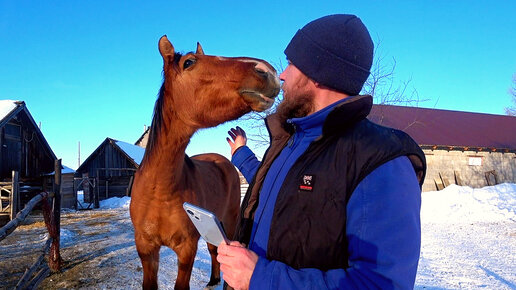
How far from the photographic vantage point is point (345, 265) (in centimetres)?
106

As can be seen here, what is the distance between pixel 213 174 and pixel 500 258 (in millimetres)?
6133

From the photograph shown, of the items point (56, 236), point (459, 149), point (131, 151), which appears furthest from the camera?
point (131, 151)

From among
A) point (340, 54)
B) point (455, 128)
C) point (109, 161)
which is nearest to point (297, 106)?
point (340, 54)

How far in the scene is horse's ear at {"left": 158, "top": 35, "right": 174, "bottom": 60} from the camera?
8.57 ft

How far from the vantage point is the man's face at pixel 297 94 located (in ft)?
4.46

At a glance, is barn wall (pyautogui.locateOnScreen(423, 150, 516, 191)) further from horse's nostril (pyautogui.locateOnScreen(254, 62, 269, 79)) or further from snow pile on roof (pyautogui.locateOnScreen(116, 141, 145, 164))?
snow pile on roof (pyautogui.locateOnScreen(116, 141, 145, 164))

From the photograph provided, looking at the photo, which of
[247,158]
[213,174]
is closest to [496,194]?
[213,174]

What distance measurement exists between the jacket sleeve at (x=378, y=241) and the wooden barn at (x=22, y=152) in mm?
15551

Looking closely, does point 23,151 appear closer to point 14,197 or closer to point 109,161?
point 14,197

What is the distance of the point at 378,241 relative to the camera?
932 mm

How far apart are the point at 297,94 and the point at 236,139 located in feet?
4.10

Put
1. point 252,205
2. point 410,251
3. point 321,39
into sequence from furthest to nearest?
point 252,205
point 321,39
point 410,251

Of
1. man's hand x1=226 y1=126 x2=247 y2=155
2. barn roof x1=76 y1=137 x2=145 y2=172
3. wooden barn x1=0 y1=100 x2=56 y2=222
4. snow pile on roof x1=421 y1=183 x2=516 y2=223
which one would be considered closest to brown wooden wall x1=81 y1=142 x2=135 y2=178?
barn roof x1=76 y1=137 x2=145 y2=172

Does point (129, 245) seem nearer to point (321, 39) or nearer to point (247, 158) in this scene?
point (247, 158)
